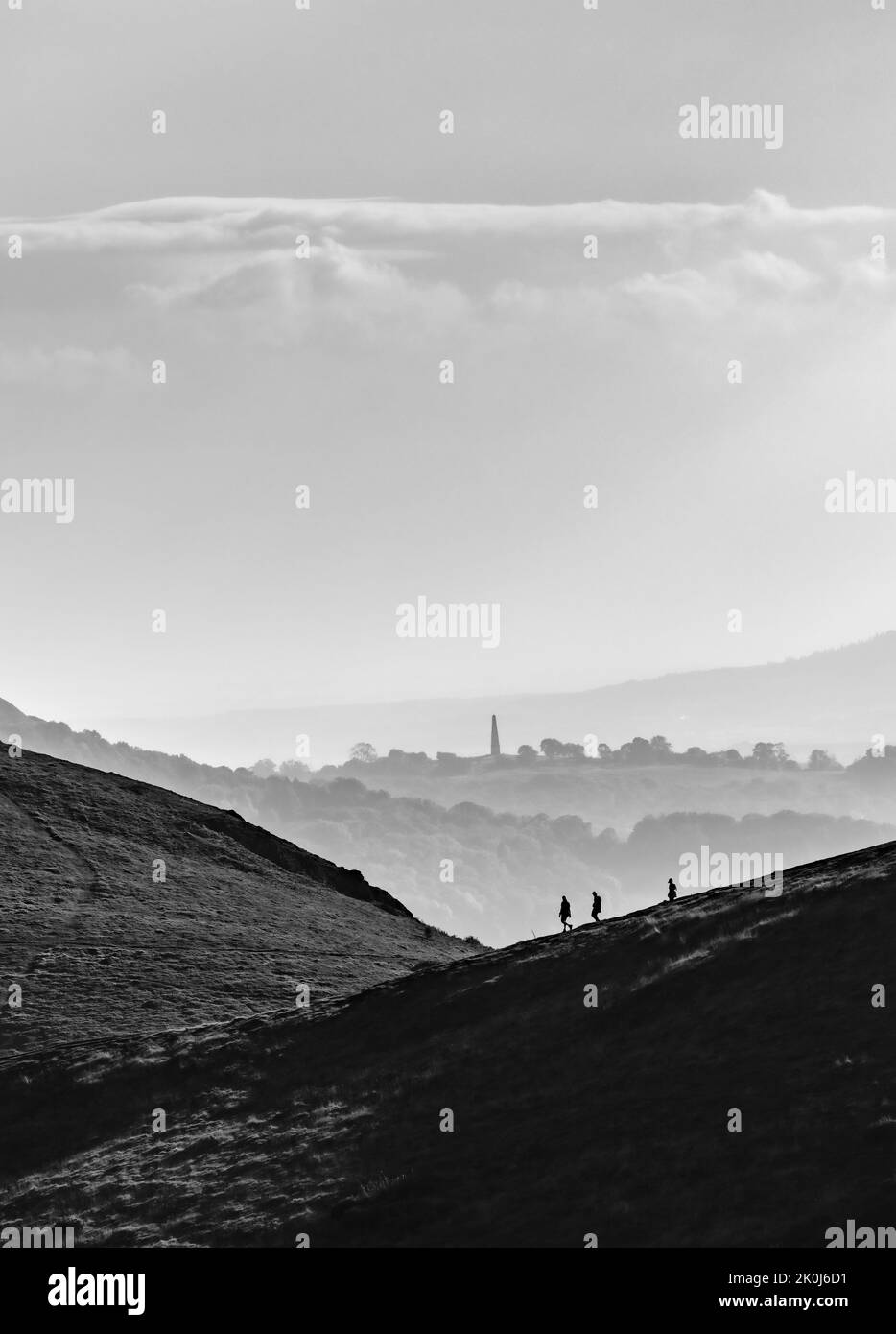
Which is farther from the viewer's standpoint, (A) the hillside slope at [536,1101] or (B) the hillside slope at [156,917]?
(B) the hillside slope at [156,917]

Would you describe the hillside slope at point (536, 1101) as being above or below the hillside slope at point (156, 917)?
below

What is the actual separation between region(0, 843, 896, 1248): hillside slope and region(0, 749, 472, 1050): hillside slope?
22.9 ft

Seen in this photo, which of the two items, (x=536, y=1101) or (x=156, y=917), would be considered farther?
(x=156, y=917)

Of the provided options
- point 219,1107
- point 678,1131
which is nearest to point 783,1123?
point 678,1131

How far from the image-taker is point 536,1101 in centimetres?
3297

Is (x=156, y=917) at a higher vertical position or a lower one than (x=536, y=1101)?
higher

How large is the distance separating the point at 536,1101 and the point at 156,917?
37837 mm

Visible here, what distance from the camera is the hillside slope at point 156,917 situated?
54.5m

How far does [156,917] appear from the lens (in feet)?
220

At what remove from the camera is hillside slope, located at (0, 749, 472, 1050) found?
5447cm

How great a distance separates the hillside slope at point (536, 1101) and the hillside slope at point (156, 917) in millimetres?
6975
